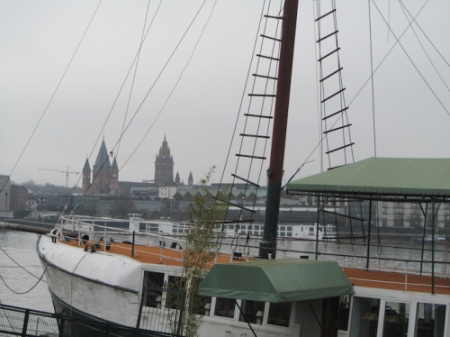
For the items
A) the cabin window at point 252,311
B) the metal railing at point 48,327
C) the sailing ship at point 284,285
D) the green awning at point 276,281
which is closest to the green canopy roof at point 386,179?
the sailing ship at point 284,285

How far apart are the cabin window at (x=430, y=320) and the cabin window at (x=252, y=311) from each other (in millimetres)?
3305

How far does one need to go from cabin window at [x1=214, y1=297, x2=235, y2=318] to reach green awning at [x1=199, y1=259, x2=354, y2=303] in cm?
191

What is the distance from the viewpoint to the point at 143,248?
2303 cm

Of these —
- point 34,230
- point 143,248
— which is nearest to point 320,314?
point 143,248

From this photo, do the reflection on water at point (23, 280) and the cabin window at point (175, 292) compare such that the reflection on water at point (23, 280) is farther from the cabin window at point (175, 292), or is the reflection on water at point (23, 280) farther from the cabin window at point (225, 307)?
the cabin window at point (225, 307)

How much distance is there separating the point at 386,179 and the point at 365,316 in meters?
2.85

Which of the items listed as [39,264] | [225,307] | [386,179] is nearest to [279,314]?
[225,307]

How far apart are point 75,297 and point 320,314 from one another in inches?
281

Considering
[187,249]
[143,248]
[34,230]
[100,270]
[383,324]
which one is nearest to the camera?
[383,324]

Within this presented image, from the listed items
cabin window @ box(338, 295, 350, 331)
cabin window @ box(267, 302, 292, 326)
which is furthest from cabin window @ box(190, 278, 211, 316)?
cabin window @ box(338, 295, 350, 331)

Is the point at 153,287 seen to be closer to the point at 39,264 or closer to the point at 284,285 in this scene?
the point at 284,285

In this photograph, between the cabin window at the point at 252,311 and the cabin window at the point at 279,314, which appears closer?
the cabin window at the point at 279,314

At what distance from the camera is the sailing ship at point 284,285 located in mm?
14367

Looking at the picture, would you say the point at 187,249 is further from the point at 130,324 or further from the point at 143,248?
the point at 143,248
